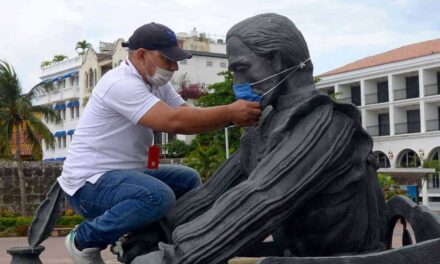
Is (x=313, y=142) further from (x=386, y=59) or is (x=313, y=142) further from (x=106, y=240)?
(x=386, y=59)

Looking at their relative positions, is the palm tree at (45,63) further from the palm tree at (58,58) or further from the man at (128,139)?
the man at (128,139)

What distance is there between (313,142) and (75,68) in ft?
168

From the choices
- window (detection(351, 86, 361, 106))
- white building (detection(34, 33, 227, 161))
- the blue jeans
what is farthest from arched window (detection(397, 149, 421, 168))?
the blue jeans

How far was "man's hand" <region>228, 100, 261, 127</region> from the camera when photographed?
2744mm

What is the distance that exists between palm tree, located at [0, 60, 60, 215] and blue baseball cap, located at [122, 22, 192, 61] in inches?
923

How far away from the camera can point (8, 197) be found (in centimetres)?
2697

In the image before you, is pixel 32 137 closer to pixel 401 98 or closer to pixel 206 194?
pixel 401 98

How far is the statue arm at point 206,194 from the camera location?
9.72 ft

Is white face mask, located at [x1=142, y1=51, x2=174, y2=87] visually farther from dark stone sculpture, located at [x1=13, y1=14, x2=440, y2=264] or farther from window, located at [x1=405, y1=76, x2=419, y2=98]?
window, located at [x1=405, y1=76, x2=419, y2=98]

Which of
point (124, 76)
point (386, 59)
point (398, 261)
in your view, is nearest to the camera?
point (398, 261)

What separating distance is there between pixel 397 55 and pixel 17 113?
993 inches

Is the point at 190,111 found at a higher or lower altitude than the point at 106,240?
higher

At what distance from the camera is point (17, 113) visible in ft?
88.9

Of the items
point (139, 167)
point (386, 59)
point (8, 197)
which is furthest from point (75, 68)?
point (139, 167)
